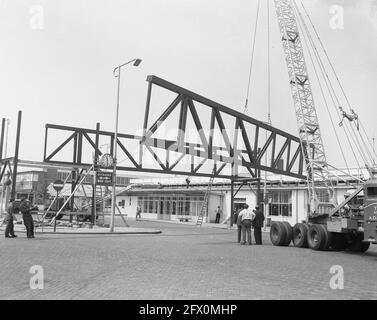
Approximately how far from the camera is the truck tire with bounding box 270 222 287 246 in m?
21.1

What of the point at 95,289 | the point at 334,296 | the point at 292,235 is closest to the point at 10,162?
the point at 292,235

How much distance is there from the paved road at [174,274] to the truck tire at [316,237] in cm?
248

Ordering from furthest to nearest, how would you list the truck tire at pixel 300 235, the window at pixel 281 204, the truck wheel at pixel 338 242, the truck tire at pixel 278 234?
the window at pixel 281 204, the truck tire at pixel 278 234, the truck tire at pixel 300 235, the truck wheel at pixel 338 242

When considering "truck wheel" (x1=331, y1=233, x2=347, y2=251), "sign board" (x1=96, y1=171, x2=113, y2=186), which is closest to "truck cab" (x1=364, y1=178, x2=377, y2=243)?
"truck wheel" (x1=331, y1=233, x2=347, y2=251)

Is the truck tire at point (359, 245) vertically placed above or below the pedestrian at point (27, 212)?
below

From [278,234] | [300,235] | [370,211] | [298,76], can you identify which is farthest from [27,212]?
[298,76]

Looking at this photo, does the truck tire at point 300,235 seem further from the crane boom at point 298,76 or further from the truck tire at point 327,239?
the crane boom at point 298,76

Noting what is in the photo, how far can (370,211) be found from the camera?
16.5m

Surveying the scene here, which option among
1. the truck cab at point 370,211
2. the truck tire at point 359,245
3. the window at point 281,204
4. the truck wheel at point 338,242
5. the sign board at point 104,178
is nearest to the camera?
the truck cab at point 370,211

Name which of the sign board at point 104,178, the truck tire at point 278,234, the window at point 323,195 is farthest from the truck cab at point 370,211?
the window at point 323,195

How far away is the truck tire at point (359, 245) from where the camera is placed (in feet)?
63.2

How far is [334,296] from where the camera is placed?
28.4 feet

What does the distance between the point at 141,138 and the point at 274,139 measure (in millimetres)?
12177
